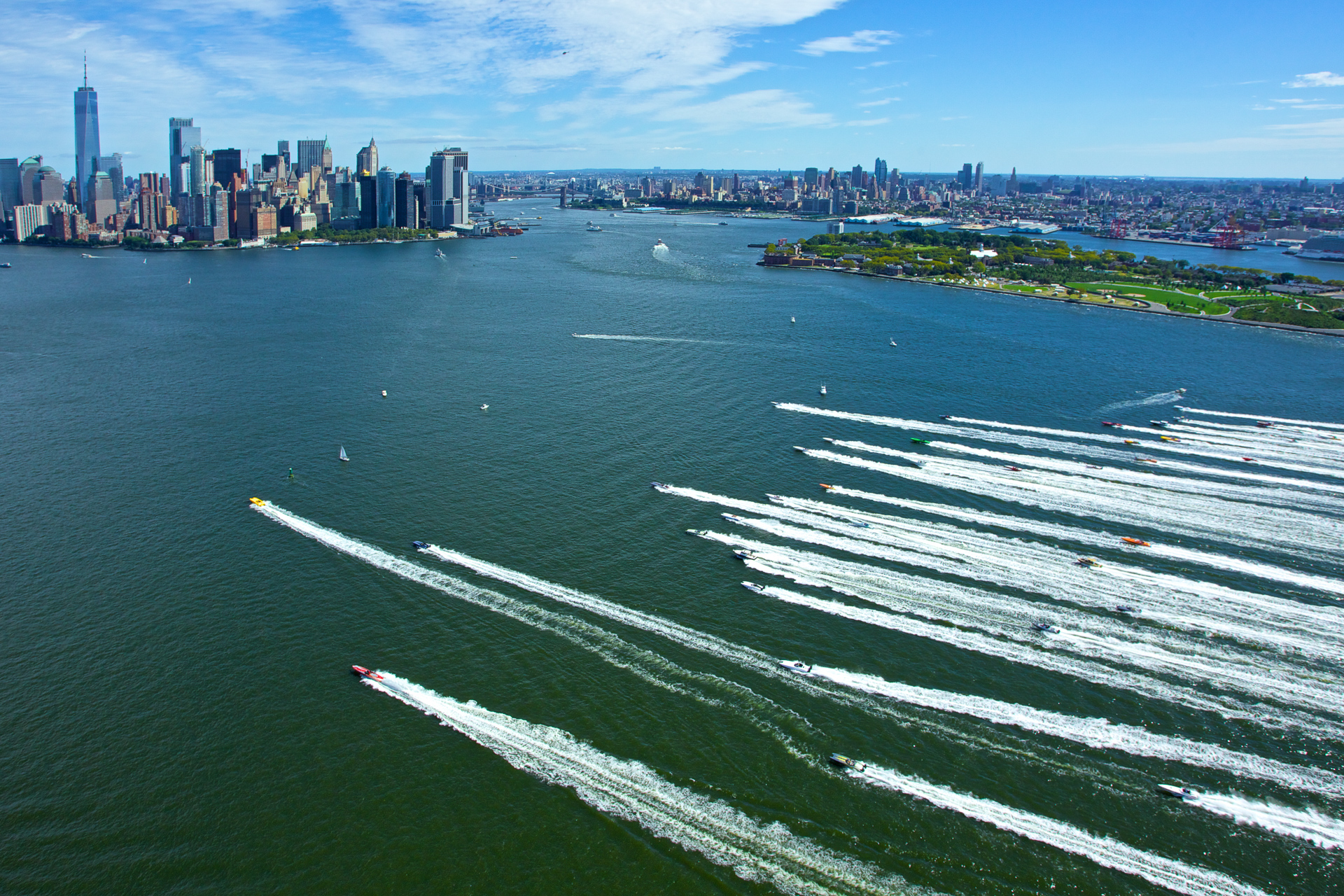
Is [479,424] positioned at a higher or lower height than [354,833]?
higher

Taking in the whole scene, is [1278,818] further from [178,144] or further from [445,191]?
[178,144]

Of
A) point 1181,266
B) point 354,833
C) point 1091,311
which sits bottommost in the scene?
point 354,833

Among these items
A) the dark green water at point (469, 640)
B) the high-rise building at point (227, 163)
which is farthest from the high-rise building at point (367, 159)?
the dark green water at point (469, 640)

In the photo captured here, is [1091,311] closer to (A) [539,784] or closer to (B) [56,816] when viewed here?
(A) [539,784]

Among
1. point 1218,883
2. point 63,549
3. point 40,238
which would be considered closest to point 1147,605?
point 1218,883

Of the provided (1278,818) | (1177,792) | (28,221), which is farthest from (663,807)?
(28,221)

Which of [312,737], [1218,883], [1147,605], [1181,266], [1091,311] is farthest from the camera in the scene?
[1181,266]

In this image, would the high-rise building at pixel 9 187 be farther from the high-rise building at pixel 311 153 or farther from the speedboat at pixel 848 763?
the speedboat at pixel 848 763
